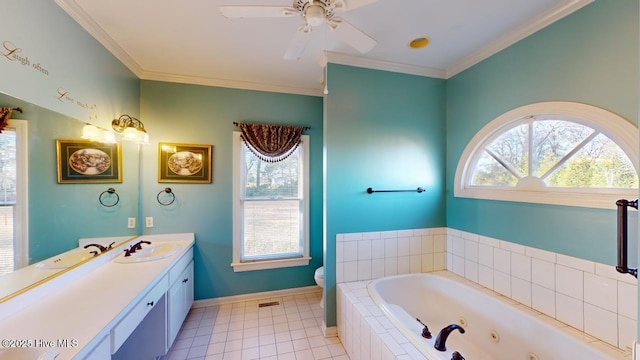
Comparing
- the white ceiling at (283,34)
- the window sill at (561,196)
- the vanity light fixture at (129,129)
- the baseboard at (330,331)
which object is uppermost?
the white ceiling at (283,34)

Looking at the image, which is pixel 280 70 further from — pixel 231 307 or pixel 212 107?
pixel 231 307

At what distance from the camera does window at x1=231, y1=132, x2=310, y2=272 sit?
2.78 m

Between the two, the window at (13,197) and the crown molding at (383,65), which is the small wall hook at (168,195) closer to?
the window at (13,197)

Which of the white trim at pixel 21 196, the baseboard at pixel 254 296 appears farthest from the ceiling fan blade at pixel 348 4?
the baseboard at pixel 254 296

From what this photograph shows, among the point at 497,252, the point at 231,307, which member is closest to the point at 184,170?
the point at 231,307

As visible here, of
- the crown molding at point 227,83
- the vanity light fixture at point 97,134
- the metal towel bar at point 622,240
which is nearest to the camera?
the metal towel bar at point 622,240

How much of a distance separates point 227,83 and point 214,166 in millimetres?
988

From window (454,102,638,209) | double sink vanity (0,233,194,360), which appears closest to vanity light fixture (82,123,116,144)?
double sink vanity (0,233,194,360)

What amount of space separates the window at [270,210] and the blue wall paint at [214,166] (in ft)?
0.31

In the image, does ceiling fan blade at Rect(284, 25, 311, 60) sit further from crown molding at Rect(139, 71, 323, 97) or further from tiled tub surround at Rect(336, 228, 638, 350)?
tiled tub surround at Rect(336, 228, 638, 350)

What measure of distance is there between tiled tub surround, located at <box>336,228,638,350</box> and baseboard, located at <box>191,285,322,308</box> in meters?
0.96

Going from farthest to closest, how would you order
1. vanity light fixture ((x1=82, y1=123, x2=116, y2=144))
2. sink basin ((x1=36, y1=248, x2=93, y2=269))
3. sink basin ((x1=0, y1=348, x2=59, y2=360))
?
1. vanity light fixture ((x1=82, y1=123, x2=116, y2=144))
2. sink basin ((x1=36, y1=248, x2=93, y2=269))
3. sink basin ((x1=0, y1=348, x2=59, y2=360))

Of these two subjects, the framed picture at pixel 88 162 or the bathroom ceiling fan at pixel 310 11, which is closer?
the bathroom ceiling fan at pixel 310 11

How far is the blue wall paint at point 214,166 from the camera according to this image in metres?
2.55
